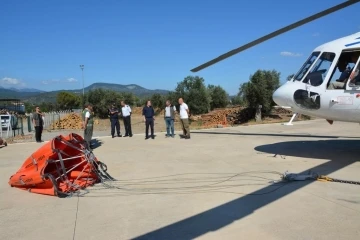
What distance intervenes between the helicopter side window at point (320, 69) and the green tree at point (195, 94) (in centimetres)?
3823

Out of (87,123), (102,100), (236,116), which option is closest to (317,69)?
(87,123)

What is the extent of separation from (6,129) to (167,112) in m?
8.75

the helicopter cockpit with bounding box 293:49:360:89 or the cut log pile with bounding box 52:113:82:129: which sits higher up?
the helicopter cockpit with bounding box 293:49:360:89

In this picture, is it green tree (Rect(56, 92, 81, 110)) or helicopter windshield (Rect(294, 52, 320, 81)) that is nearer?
helicopter windshield (Rect(294, 52, 320, 81))

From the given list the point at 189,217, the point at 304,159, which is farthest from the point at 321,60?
the point at 189,217

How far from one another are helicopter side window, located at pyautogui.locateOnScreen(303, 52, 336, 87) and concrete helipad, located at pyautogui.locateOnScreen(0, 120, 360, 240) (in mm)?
1915

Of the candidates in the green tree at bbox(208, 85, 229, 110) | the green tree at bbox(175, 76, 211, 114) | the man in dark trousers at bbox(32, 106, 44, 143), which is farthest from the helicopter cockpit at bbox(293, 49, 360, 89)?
the green tree at bbox(208, 85, 229, 110)

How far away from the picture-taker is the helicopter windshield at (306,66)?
320 inches

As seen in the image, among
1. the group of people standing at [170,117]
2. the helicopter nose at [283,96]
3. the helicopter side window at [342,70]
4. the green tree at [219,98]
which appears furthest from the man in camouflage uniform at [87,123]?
the green tree at [219,98]

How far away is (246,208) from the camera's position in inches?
187

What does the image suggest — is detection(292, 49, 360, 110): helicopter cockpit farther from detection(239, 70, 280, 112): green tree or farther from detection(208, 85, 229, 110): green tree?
detection(208, 85, 229, 110): green tree

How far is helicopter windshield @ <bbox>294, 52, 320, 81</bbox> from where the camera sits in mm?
8125

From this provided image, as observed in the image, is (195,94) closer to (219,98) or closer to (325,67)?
(219,98)

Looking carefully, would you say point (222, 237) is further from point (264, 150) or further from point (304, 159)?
point (264, 150)
